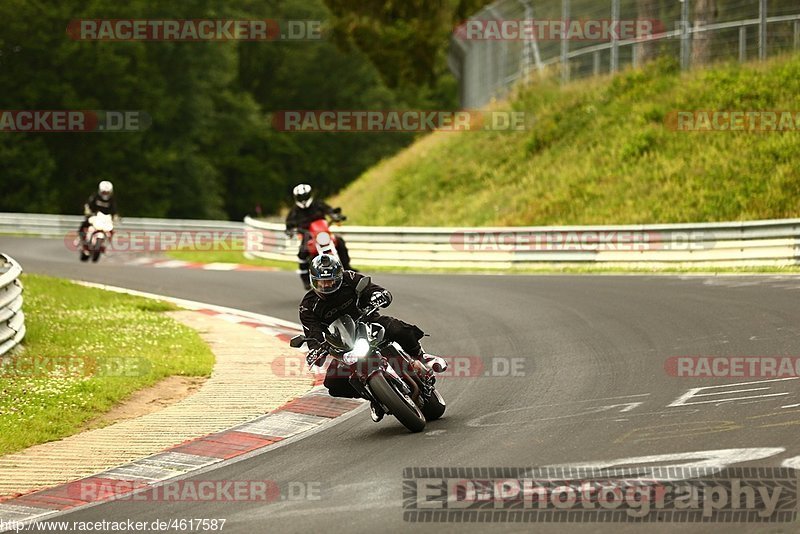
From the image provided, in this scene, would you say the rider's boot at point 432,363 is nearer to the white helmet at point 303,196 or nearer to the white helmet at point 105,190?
the white helmet at point 303,196

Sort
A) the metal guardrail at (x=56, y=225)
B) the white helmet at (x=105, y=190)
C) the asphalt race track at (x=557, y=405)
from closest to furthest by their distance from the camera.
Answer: the asphalt race track at (x=557, y=405), the white helmet at (x=105, y=190), the metal guardrail at (x=56, y=225)

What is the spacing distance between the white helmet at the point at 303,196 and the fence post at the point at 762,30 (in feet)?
40.9

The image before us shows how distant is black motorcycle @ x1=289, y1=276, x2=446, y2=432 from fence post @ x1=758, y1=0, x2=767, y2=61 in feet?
61.6

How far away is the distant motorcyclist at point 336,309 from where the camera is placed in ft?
30.2

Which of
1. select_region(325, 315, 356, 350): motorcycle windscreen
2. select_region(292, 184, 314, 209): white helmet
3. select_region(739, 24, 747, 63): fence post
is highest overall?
select_region(739, 24, 747, 63): fence post

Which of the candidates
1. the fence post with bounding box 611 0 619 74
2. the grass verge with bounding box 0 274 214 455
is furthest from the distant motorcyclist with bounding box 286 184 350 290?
the fence post with bounding box 611 0 619 74

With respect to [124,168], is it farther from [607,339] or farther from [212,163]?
[607,339]

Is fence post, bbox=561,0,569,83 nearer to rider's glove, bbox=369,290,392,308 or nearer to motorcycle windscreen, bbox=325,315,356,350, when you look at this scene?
rider's glove, bbox=369,290,392,308

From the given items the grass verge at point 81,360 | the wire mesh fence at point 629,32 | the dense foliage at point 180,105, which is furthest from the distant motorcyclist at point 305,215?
the dense foliage at point 180,105

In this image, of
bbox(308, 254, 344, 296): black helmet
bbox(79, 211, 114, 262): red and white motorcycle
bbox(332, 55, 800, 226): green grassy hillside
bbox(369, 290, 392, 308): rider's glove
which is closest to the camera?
bbox(308, 254, 344, 296): black helmet

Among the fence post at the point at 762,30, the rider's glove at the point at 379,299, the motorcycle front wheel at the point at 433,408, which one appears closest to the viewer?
the rider's glove at the point at 379,299

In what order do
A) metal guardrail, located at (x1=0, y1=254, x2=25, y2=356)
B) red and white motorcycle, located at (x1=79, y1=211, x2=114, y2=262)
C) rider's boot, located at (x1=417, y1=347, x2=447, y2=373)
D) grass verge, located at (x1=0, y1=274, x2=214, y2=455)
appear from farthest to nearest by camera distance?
red and white motorcycle, located at (x1=79, y1=211, x2=114, y2=262) → metal guardrail, located at (x1=0, y1=254, x2=25, y2=356) → grass verge, located at (x1=0, y1=274, x2=214, y2=455) → rider's boot, located at (x1=417, y1=347, x2=447, y2=373)

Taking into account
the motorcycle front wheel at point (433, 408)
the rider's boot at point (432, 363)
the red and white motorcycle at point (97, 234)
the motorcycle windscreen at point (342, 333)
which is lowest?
the motorcycle front wheel at point (433, 408)

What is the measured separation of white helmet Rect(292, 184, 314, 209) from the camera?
18.0 metres
